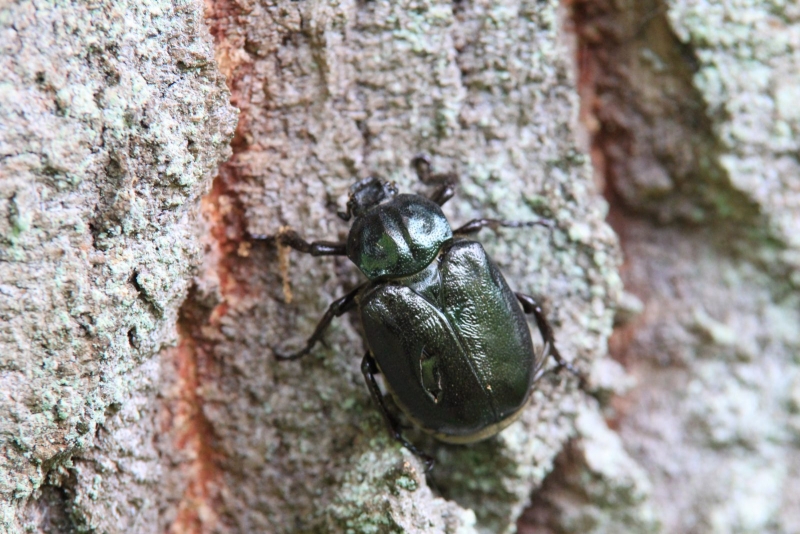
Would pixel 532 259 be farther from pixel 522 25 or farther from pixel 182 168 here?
pixel 182 168

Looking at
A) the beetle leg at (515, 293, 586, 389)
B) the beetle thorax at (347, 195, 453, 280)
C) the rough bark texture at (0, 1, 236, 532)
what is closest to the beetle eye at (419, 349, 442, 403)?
the beetle thorax at (347, 195, 453, 280)

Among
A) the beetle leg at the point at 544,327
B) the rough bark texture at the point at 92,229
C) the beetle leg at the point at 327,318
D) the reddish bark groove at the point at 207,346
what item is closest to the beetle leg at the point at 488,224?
the beetle leg at the point at 544,327

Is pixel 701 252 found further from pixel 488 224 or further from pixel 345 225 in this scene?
pixel 345 225

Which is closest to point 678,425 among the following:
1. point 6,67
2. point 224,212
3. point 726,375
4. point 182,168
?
point 726,375

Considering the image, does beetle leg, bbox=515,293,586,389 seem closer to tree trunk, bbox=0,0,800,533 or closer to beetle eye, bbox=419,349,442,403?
tree trunk, bbox=0,0,800,533

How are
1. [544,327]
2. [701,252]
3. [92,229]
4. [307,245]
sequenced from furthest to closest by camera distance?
[701,252] → [544,327] → [307,245] → [92,229]

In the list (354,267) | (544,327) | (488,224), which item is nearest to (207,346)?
(354,267)
